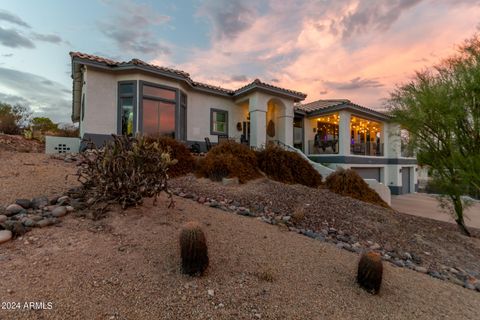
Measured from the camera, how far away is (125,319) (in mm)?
1875

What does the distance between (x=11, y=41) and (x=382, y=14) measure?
18.4 m

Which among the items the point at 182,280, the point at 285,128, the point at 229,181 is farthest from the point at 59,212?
the point at 285,128

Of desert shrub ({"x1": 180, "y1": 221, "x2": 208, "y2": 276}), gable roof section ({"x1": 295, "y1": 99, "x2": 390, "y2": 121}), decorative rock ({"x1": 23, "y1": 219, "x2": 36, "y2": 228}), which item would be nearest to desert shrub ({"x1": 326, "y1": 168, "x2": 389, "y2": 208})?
gable roof section ({"x1": 295, "y1": 99, "x2": 390, "y2": 121})

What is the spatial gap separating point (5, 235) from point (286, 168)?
8.37 m

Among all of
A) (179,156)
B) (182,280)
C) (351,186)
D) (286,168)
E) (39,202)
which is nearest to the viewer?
(182,280)

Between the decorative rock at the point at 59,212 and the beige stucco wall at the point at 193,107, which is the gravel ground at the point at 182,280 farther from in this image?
the beige stucco wall at the point at 193,107

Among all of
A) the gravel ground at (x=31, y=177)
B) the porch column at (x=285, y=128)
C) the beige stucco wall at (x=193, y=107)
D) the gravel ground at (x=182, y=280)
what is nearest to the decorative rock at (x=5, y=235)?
the gravel ground at (x=182, y=280)

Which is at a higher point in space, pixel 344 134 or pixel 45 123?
pixel 45 123

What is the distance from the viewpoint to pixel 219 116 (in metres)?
13.5

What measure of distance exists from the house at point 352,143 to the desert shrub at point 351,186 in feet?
15.5

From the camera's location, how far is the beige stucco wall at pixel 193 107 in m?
9.57

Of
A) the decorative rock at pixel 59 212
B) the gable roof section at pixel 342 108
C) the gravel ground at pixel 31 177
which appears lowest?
the decorative rock at pixel 59 212

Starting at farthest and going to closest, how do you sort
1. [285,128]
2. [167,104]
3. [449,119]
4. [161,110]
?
[285,128] → [167,104] → [161,110] → [449,119]

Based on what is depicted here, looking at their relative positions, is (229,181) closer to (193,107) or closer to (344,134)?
(193,107)
